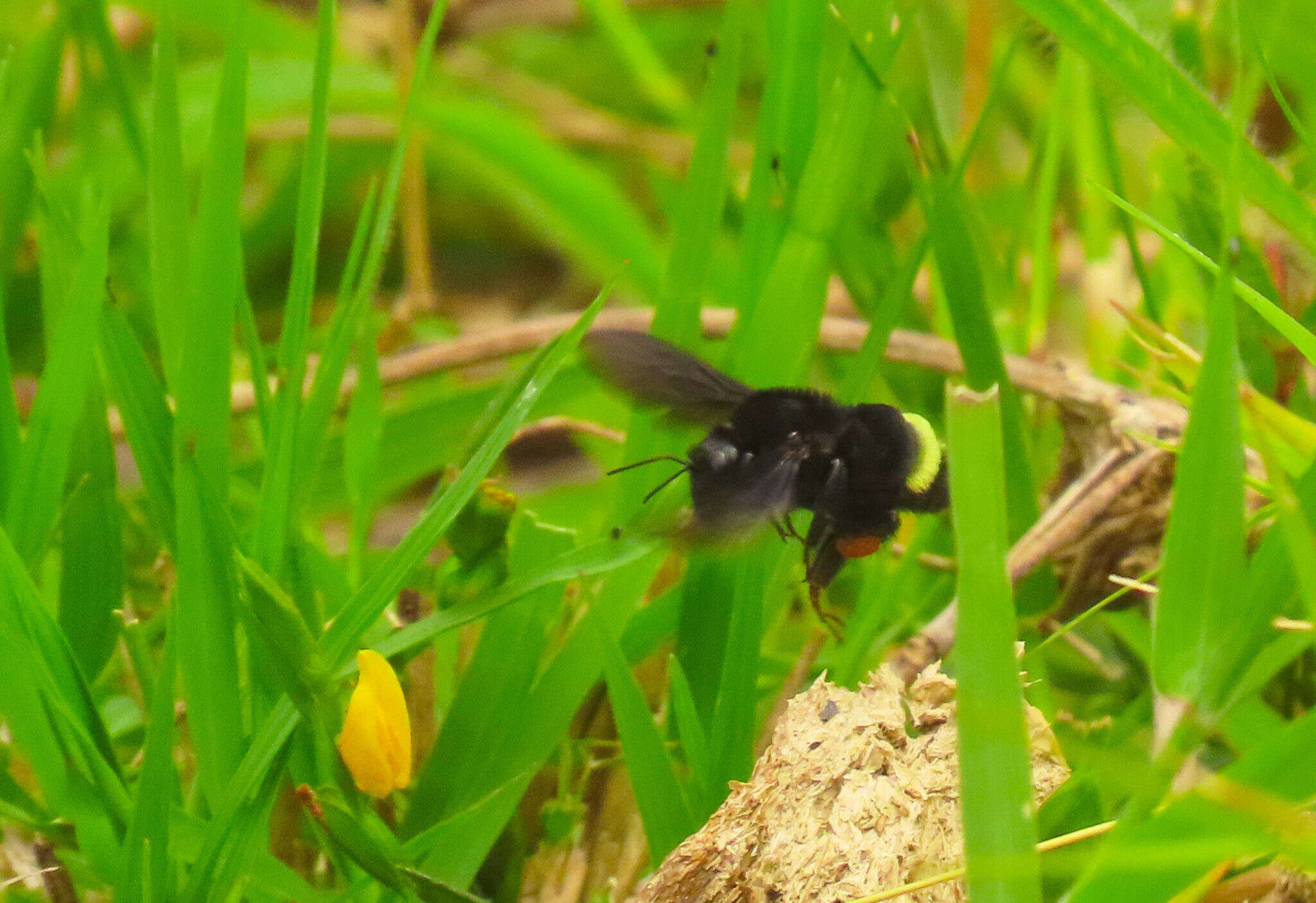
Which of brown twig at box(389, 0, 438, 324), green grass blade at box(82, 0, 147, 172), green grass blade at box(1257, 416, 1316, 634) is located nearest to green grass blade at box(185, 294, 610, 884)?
green grass blade at box(1257, 416, 1316, 634)

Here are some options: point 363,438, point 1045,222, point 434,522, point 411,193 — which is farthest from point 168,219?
point 411,193

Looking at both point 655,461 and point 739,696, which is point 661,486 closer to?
point 655,461

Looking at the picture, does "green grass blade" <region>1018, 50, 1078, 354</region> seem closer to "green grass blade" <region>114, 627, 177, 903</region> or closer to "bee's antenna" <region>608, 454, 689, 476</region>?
"bee's antenna" <region>608, 454, 689, 476</region>

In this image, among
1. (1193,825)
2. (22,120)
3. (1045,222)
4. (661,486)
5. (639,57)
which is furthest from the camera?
(639,57)

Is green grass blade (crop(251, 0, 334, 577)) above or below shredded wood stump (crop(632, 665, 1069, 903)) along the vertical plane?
above

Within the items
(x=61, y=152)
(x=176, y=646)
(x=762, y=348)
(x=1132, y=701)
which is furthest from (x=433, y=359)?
(x=61, y=152)
